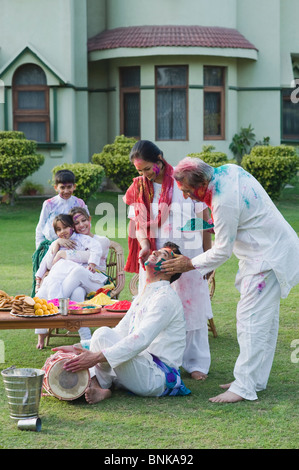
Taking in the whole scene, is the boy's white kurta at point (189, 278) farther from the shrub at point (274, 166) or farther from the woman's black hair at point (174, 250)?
the shrub at point (274, 166)

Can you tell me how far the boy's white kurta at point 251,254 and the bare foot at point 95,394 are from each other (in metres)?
0.93

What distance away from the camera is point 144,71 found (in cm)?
1991

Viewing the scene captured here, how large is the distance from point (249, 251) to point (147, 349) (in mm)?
1047

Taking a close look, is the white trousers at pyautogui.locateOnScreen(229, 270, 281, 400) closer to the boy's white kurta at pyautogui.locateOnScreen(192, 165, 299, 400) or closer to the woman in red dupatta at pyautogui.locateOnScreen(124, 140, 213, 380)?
the boy's white kurta at pyautogui.locateOnScreen(192, 165, 299, 400)

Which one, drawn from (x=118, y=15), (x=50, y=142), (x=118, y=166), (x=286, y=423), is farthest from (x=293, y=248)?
(x=118, y=15)

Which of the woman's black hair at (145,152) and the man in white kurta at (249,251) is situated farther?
the woman's black hair at (145,152)

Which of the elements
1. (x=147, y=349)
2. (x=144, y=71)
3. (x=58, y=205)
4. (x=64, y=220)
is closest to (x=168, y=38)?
(x=144, y=71)

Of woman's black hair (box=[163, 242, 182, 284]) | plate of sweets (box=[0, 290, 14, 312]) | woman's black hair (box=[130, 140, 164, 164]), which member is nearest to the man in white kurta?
woman's black hair (box=[163, 242, 182, 284])

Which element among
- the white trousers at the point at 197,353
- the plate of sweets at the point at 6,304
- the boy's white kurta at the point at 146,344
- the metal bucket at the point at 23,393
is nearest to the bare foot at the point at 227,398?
the boy's white kurta at the point at 146,344

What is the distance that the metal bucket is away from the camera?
497 centimetres

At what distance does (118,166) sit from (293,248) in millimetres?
12710

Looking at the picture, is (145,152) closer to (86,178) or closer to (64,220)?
(64,220)

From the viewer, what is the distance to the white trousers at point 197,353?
622 cm

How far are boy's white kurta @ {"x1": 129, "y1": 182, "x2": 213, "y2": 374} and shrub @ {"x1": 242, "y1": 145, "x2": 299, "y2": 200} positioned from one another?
12069 millimetres
